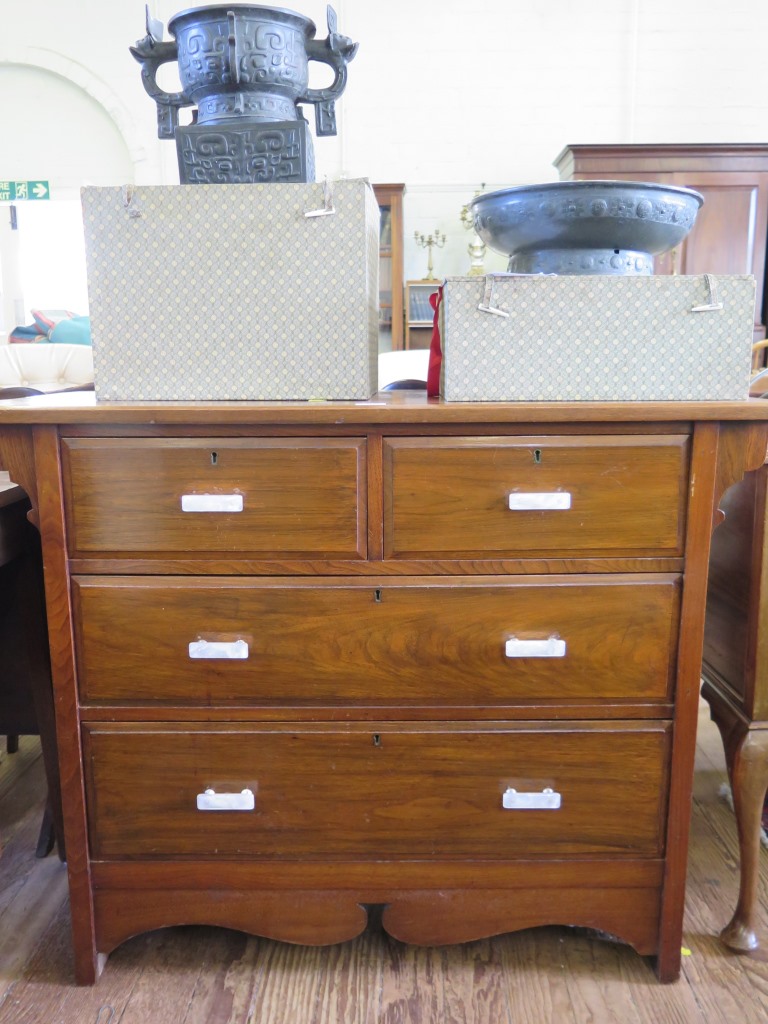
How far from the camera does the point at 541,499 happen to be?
3.66 feet

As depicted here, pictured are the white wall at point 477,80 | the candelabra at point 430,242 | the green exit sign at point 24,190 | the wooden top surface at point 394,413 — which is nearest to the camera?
the wooden top surface at point 394,413

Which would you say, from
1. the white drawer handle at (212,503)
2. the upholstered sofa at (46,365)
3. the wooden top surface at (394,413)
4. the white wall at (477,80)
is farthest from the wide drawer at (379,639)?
the white wall at (477,80)

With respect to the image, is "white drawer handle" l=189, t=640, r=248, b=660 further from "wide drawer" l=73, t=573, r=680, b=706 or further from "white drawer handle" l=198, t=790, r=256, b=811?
"white drawer handle" l=198, t=790, r=256, b=811

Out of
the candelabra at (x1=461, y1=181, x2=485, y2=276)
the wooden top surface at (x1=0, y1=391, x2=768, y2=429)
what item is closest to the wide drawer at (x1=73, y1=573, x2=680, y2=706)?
the wooden top surface at (x1=0, y1=391, x2=768, y2=429)

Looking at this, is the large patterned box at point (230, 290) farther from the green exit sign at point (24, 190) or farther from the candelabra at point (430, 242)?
the green exit sign at point (24, 190)

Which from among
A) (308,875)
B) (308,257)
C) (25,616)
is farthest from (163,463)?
(308,875)

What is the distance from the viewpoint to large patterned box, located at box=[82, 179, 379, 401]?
1134 mm

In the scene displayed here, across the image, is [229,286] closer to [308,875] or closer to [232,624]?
[232,624]

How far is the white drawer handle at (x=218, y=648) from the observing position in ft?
3.80

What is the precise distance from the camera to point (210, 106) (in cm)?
120

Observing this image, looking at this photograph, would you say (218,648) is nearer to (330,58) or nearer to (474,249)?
(330,58)

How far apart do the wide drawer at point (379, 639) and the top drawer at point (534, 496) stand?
6cm

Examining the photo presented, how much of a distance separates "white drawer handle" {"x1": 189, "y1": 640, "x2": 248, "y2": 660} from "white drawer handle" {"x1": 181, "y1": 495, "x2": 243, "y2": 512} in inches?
7.8

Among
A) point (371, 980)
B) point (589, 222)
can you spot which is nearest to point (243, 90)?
point (589, 222)
